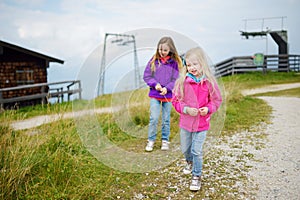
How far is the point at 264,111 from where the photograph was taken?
823cm

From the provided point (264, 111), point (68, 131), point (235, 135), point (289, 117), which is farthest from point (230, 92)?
point (68, 131)

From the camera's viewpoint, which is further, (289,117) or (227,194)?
(289,117)

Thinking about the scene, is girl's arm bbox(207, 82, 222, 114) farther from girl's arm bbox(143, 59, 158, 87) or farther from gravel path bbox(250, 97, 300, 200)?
girl's arm bbox(143, 59, 158, 87)

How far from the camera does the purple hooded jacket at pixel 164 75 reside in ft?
14.5

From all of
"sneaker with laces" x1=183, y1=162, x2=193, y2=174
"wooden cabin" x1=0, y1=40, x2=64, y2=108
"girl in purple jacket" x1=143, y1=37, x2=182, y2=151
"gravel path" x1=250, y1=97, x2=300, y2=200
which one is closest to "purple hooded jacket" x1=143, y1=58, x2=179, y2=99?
"girl in purple jacket" x1=143, y1=37, x2=182, y2=151

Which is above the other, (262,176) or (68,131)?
(68,131)

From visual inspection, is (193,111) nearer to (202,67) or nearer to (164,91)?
(202,67)

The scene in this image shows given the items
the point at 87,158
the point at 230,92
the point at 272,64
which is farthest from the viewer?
the point at 272,64

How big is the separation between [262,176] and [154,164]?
129cm

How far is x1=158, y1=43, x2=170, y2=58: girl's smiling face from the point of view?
167 inches

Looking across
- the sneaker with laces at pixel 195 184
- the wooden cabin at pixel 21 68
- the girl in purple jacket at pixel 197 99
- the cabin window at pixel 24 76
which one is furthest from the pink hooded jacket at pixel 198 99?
the cabin window at pixel 24 76

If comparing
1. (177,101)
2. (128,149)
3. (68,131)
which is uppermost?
(177,101)

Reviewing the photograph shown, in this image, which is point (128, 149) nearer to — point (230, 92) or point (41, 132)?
point (41, 132)

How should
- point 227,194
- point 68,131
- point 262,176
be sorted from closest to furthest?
point 227,194, point 262,176, point 68,131
